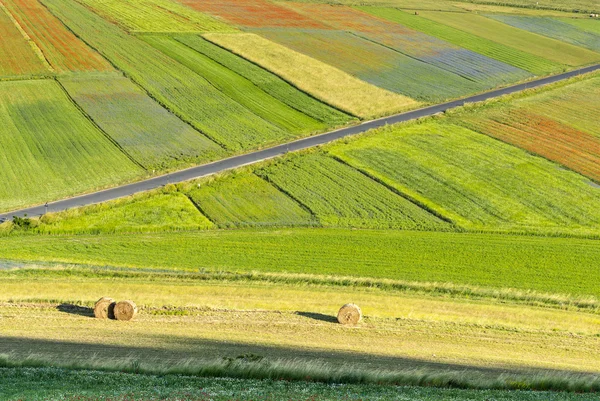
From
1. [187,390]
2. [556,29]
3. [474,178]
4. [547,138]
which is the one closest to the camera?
[187,390]

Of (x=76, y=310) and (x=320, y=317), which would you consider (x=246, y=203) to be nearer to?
(x=320, y=317)

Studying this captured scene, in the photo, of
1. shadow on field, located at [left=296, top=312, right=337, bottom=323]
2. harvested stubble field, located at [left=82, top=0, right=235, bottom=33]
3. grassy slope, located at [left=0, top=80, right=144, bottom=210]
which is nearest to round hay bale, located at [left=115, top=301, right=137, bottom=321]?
shadow on field, located at [left=296, top=312, right=337, bottom=323]

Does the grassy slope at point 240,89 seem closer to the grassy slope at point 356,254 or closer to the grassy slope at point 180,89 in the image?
the grassy slope at point 180,89

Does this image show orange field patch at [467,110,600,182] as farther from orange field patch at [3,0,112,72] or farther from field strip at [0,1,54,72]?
field strip at [0,1,54,72]

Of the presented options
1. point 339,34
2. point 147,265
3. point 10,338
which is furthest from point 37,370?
point 339,34

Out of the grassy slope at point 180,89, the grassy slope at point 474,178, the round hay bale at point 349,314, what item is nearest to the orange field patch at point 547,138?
the grassy slope at point 474,178

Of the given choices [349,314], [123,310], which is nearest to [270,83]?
[349,314]
